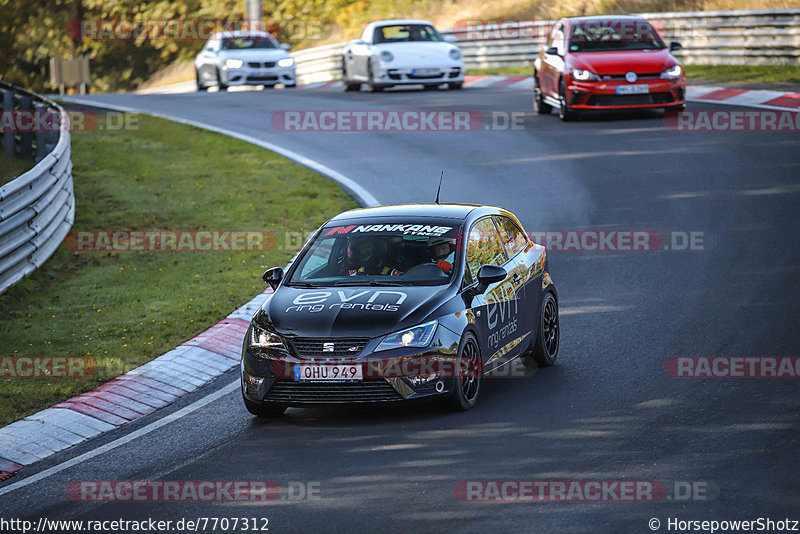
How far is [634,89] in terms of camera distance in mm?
21750

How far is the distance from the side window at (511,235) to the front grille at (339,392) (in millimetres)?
2231

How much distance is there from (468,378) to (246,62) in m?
26.9

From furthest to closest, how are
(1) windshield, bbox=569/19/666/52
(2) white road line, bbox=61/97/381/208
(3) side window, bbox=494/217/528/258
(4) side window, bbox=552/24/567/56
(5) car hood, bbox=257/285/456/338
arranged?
(4) side window, bbox=552/24/567/56 → (1) windshield, bbox=569/19/666/52 → (2) white road line, bbox=61/97/381/208 → (3) side window, bbox=494/217/528/258 → (5) car hood, bbox=257/285/456/338

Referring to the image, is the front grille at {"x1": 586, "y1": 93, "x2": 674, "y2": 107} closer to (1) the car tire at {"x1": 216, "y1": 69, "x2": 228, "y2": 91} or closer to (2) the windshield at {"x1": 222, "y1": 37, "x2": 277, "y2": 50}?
(1) the car tire at {"x1": 216, "y1": 69, "x2": 228, "y2": 91}

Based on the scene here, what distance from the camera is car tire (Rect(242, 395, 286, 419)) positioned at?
9.04 m

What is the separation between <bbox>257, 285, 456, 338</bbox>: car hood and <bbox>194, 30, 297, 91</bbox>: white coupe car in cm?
2610

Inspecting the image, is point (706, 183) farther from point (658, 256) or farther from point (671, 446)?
point (671, 446)

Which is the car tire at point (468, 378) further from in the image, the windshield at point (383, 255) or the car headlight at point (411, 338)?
the windshield at point (383, 255)

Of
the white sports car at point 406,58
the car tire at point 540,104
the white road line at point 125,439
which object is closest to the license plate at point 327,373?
the white road line at point 125,439

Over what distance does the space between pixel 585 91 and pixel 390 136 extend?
3.67 meters

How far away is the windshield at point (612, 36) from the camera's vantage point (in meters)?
22.9

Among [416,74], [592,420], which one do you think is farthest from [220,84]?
[592,420]

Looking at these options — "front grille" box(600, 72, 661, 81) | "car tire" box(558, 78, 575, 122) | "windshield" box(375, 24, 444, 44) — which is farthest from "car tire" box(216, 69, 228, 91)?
"front grille" box(600, 72, 661, 81)

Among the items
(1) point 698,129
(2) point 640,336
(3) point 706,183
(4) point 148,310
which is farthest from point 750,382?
(1) point 698,129
